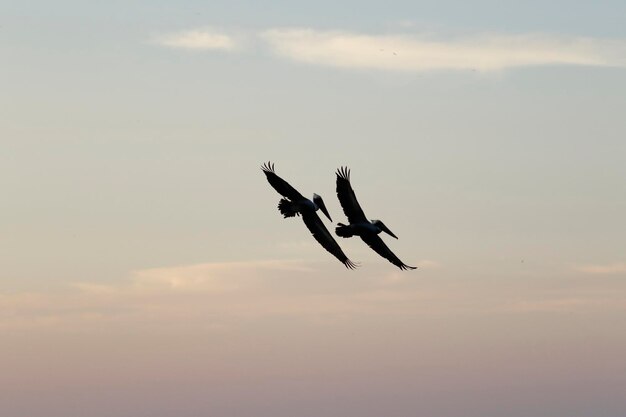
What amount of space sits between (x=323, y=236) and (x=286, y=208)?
533cm

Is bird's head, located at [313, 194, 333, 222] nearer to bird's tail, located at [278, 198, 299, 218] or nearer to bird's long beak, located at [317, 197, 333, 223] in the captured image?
bird's long beak, located at [317, 197, 333, 223]

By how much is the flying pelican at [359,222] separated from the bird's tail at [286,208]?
2655 millimetres

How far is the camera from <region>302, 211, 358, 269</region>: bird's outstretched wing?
114 m

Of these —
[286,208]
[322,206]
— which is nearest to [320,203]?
[322,206]

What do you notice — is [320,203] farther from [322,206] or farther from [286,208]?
[286,208]

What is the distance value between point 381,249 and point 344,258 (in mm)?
2750

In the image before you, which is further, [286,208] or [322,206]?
[322,206]

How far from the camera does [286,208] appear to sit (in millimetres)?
112062

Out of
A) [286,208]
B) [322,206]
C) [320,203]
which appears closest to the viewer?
[286,208]

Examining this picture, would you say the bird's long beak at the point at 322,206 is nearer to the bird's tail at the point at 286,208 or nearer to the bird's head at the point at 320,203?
the bird's head at the point at 320,203

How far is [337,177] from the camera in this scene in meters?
114

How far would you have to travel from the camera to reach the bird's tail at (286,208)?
11188cm

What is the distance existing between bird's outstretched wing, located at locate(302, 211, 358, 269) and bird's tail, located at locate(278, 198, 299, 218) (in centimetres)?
118

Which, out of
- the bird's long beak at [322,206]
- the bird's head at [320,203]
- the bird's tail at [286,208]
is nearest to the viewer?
the bird's tail at [286,208]
